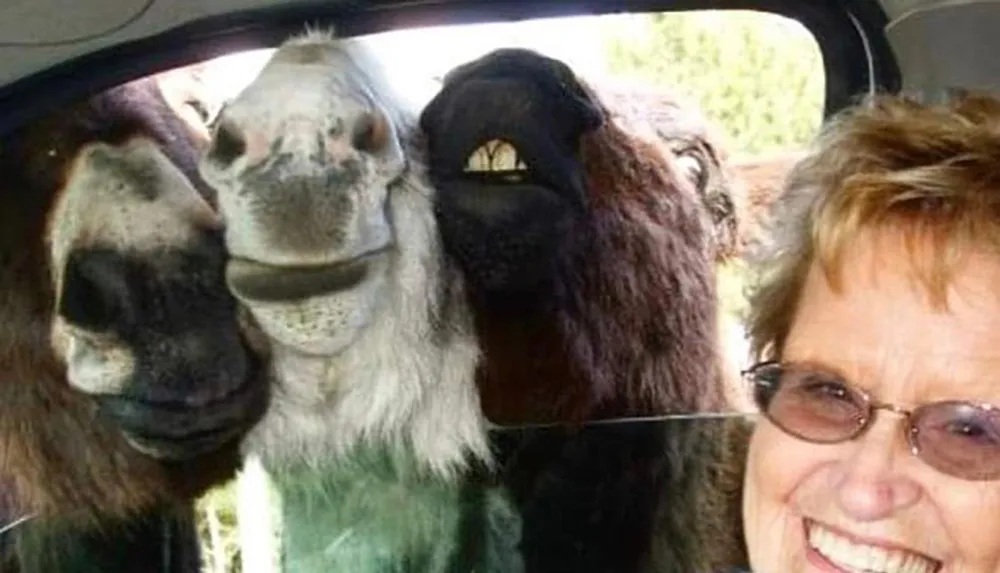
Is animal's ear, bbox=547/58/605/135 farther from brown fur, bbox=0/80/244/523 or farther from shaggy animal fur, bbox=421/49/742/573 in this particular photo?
brown fur, bbox=0/80/244/523

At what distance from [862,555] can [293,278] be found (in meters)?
0.68

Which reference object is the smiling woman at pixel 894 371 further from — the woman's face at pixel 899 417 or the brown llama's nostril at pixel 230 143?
the brown llama's nostril at pixel 230 143

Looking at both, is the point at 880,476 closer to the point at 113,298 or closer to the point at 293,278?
the point at 293,278

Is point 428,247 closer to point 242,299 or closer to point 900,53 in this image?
point 242,299

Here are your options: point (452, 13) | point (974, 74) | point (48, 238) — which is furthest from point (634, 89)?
point (48, 238)

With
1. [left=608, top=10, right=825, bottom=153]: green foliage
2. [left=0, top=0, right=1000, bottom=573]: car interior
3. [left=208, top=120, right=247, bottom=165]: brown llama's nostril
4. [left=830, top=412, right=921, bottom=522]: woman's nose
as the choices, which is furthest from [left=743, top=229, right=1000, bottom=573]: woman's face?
[left=208, top=120, right=247, bottom=165]: brown llama's nostril

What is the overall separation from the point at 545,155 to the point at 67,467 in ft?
1.93

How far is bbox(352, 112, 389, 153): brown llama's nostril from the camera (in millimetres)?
1858

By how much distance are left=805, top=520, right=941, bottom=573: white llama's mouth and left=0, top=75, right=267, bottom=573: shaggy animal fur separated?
2.20ft

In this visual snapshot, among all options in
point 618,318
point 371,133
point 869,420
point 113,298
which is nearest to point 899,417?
point 869,420

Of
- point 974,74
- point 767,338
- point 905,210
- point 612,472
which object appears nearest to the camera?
point 905,210

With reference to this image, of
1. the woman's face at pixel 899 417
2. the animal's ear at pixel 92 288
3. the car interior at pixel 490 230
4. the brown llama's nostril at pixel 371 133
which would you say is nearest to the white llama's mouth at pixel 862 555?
the woman's face at pixel 899 417

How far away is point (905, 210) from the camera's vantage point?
1423mm

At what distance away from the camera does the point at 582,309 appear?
1.90m
